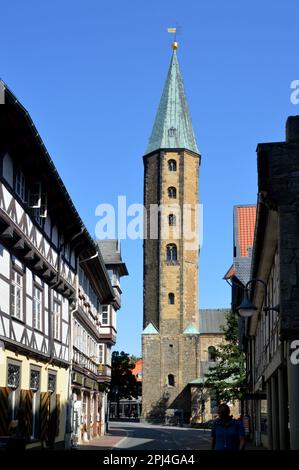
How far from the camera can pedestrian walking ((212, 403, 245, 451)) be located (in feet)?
32.5

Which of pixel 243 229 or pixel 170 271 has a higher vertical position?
pixel 170 271

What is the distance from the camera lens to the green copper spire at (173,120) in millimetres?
92562

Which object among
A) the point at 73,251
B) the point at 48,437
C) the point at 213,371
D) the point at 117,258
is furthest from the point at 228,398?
the point at 48,437

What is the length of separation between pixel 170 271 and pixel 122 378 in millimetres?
17099

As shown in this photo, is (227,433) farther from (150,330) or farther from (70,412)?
(150,330)

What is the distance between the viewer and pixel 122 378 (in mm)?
96562

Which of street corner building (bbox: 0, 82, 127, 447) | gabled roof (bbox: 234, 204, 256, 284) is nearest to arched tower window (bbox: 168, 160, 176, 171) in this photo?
gabled roof (bbox: 234, 204, 256, 284)

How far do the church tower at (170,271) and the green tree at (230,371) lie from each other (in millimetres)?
22311

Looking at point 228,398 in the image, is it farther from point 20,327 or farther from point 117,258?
point 20,327

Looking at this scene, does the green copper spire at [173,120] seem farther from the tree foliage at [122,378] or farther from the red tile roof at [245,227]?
the red tile roof at [245,227]

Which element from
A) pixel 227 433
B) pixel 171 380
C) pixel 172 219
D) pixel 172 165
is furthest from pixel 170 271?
pixel 227 433

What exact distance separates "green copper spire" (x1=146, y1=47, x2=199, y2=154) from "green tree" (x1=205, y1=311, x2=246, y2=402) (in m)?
33.7

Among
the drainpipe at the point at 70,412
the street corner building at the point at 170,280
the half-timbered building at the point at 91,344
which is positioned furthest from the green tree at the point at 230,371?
the drainpipe at the point at 70,412

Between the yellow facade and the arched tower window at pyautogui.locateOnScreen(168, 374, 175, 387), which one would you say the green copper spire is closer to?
the arched tower window at pyautogui.locateOnScreen(168, 374, 175, 387)
